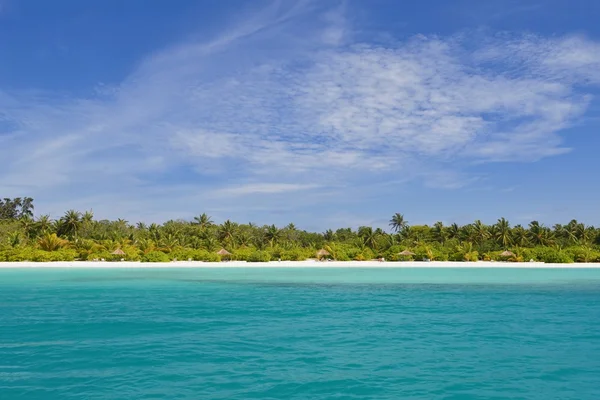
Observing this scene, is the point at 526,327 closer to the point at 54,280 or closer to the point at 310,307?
the point at 310,307

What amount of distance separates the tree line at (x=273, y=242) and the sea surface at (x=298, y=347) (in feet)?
98.4

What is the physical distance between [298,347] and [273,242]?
56.0 m

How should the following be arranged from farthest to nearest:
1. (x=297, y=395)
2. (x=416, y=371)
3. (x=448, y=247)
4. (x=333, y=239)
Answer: (x=333, y=239) < (x=448, y=247) < (x=416, y=371) < (x=297, y=395)

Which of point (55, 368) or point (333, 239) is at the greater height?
point (333, 239)

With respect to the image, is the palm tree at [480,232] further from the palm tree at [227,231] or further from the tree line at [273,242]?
the palm tree at [227,231]

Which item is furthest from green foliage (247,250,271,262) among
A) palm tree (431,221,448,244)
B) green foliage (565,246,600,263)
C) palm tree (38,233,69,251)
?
green foliage (565,246,600,263)

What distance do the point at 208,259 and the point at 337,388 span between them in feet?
155

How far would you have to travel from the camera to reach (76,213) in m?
62.6

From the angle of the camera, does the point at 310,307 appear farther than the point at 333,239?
No

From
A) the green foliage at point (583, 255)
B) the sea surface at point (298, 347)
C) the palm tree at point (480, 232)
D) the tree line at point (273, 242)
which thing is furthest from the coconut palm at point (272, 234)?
the sea surface at point (298, 347)

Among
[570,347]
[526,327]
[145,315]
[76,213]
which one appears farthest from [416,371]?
[76,213]

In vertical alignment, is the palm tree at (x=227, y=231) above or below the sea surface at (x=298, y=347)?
above

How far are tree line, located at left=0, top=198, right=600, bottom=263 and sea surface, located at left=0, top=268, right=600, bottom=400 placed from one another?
29986 mm

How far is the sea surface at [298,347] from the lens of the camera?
920 cm
